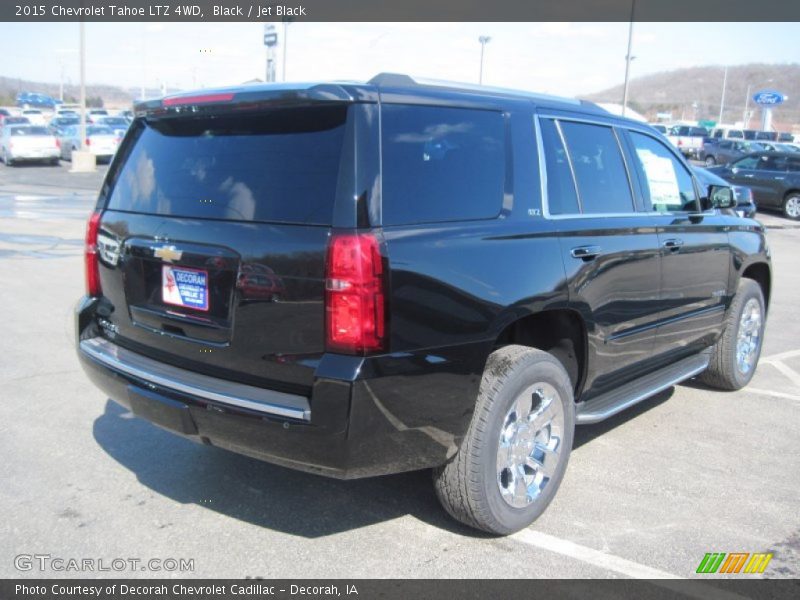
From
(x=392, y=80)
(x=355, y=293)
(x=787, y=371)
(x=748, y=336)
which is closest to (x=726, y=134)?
(x=787, y=371)

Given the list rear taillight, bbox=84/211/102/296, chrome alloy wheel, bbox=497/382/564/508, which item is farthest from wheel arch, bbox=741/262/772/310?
rear taillight, bbox=84/211/102/296

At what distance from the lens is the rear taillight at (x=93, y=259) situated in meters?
3.92

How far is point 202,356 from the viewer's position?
331cm

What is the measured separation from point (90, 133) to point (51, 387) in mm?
29091

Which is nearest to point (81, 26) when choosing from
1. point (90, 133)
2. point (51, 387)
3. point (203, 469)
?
point (90, 133)

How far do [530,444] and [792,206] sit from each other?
66.5ft

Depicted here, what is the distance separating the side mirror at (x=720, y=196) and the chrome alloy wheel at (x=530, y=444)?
247 cm

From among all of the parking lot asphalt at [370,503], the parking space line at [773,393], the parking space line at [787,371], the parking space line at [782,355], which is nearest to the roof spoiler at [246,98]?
the parking lot asphalt at [370,503]

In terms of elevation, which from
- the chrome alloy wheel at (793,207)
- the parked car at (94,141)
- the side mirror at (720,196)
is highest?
the side mirror at (720,196)

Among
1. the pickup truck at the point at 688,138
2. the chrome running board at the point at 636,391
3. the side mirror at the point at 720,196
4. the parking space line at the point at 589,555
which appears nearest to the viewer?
the parking space line at the point at 589,555

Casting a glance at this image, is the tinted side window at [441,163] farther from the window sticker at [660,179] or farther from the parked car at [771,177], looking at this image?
the parked car at [771,177]

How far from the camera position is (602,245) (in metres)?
4.04

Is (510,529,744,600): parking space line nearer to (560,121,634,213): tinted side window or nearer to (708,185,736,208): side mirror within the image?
(560,121,634,213): tinted side window

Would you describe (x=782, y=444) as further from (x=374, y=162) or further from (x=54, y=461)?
(x=54, y=461)
